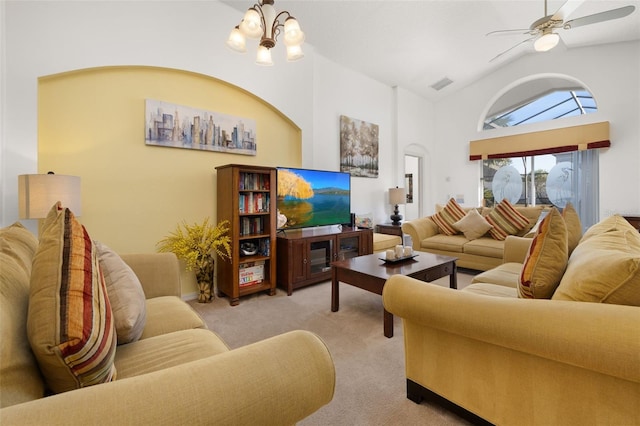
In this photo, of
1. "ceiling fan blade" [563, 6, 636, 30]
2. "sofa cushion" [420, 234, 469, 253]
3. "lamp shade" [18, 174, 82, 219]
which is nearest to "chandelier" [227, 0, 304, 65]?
"lamp shade" [18, 174, 82, 219]

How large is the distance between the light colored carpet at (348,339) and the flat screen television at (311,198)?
0.82 m

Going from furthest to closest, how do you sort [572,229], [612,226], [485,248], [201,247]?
[485,248] → [201,247] → [572,229] → [612,226]

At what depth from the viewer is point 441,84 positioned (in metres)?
5.66

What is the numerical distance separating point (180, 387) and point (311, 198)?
3.06 metres

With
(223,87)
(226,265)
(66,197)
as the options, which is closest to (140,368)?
(66,197)

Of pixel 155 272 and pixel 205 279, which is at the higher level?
pixel 155 272

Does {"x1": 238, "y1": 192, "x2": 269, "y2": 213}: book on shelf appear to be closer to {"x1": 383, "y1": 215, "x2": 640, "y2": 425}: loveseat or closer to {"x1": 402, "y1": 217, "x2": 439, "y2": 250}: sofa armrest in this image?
{"x1": 383, "y1": 215, "x2": 640, "y2": 425}: loveseat

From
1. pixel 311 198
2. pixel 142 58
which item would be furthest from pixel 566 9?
pixel 142 58

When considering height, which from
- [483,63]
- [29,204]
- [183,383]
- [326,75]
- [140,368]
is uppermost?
[483,63]

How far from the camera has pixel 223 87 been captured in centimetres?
317

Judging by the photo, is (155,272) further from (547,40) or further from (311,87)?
(547,40)

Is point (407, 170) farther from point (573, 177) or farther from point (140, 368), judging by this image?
point (140, 368)

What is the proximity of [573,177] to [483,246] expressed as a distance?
3.00m

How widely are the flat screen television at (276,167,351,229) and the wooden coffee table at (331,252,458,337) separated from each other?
104 centimetres
